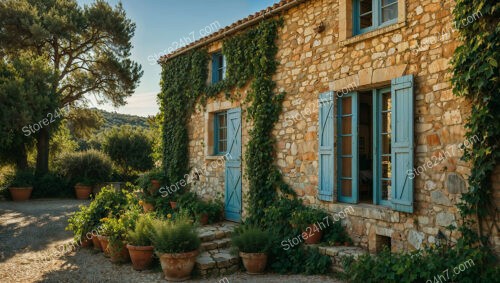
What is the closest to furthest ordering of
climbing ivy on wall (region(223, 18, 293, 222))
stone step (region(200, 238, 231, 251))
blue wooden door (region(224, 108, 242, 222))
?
1. stone step (region(200, 238, 231, 251))
2. climbing ivy on wall (region(223, 18, 293, 222))
3. blue wooden door (region(224, 108, 242, 222))

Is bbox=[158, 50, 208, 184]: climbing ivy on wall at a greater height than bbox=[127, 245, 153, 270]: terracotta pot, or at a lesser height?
greater

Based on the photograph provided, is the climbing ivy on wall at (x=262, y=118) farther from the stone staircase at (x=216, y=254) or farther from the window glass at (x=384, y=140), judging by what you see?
the window glass at (x=384, y=140)

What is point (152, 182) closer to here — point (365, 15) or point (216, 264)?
point (216, 264)

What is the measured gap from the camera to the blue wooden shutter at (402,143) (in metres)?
5.23

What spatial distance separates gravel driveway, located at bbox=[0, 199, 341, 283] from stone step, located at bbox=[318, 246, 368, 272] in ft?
0.84

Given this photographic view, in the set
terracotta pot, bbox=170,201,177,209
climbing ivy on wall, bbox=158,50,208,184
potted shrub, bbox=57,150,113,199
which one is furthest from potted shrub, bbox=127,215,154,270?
potted shrub, bbox=57,150,113,199

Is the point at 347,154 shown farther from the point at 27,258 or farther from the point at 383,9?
the point at 27,258

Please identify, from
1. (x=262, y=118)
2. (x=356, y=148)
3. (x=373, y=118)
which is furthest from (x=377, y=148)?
(x=262, y=118)

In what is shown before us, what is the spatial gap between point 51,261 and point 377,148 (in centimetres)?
600

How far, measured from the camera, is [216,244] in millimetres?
7055

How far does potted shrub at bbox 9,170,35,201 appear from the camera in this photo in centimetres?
1421

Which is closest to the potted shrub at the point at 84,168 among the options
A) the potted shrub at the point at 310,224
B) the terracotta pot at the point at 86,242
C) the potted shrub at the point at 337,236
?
the terracotta pot at the point at 86,242

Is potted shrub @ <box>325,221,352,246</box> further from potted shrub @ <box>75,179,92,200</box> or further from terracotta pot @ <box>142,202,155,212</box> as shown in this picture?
potted shrub @ <box>75,179,92,200</box>

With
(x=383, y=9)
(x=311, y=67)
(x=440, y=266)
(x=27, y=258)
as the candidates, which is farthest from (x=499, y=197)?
(x=27, y=258)
